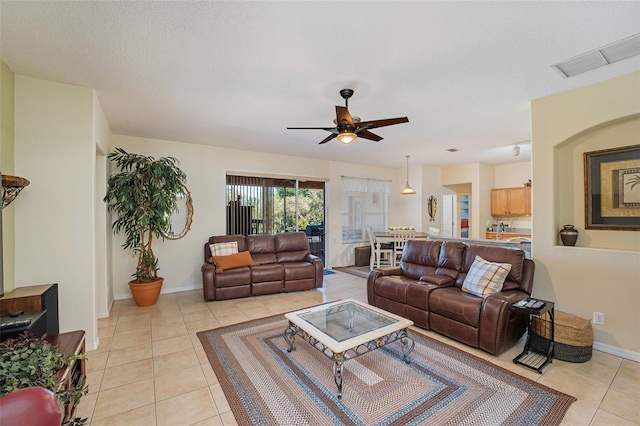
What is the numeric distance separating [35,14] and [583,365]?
5050 millimetres

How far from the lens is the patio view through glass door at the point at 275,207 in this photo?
18.5 ft

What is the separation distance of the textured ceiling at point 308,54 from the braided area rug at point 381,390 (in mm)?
2652

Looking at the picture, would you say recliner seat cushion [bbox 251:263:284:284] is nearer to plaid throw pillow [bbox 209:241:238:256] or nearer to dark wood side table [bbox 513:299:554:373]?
plaid throw pillow [bbox 209:241:238:256]

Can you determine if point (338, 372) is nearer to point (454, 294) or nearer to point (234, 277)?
point (454, 294)

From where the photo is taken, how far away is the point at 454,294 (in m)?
3.03

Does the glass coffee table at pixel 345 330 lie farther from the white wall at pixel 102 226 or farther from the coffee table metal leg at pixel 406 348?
the white wall at pixel 102 226

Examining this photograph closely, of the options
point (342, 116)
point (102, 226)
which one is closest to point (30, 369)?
point (342, 116)

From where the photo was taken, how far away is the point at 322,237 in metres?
6.93

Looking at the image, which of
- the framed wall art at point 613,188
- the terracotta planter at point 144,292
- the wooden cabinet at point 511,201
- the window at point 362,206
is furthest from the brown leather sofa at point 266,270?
the wooden cabinet at point 511,201

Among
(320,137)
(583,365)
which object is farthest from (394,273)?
(320,137)

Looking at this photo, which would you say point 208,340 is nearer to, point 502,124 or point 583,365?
Answer: point 583,365

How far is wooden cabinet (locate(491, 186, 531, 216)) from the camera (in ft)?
22.0

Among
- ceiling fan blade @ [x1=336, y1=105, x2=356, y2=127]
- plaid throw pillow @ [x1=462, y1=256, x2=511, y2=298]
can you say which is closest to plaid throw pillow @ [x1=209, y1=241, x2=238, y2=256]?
ceiling fan blade @ [x1=336, y1=105, x2=356, y2=127]

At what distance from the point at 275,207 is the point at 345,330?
394cm
